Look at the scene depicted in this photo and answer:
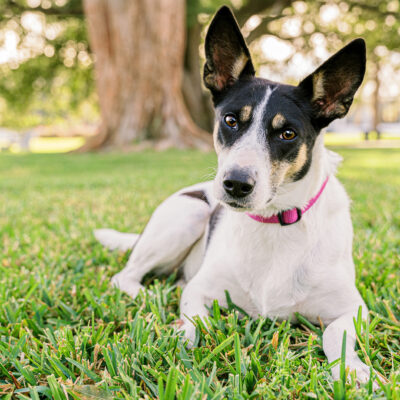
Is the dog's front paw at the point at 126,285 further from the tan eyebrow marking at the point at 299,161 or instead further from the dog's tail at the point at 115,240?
the tan eyebrow marking at the point at 299,161

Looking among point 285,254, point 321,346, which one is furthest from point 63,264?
point 321,346

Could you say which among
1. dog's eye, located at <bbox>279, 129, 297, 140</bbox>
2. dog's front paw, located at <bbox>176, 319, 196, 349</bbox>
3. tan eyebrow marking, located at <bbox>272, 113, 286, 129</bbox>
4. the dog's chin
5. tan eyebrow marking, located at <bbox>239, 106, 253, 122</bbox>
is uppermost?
tan eyebrow marking, located at <bbox>239, 106, 253, 122</bbox>

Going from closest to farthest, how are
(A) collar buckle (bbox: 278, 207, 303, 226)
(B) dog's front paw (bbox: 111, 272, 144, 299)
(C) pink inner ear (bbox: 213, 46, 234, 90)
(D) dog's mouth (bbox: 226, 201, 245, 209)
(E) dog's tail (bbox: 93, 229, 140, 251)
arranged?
(D) dog's mouth (bbox: 226, 201, 245, 209)
(A) collar buckle (bbox: 278, 207, 303, 226)
(C) pink inner ear (bbox: 213, 46, 234, 90)
(B) dog's front paw (bbox: 111, 272, 144, 299)
(E) dog's tail (bbox: 93, 229, 140, 251)

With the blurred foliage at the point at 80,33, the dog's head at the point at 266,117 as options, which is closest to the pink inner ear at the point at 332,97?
the dog's head at the point at 266,117

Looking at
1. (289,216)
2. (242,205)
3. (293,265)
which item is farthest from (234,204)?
(293,265)

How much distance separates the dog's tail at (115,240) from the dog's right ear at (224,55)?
1.68 m

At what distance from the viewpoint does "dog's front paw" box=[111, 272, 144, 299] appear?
289 centimetres

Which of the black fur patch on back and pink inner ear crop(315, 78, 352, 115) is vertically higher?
pink inner ear crop(315, 78, 352, 115)

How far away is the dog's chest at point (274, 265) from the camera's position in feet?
7.72

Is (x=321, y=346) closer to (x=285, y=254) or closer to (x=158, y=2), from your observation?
(x=285, y=254)

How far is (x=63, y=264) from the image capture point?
3424 millimetres

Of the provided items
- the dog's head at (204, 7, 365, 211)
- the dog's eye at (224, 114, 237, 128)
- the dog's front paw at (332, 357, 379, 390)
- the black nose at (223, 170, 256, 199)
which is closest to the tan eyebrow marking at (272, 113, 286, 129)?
the dog's head at (204, 7, 365, 211)

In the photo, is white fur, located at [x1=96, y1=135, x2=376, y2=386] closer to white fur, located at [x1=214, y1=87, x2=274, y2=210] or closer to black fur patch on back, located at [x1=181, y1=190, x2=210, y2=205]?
white fur, located at [x1=214, y1=87, x2=274, y2=210]

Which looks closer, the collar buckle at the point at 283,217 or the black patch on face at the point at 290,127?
the black patch on face at the point at 290,127
